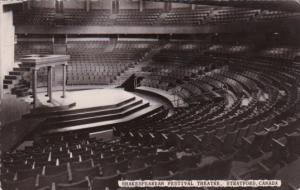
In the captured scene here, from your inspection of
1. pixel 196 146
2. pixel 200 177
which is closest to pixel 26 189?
pixel 200 177

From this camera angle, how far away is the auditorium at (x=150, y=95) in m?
4.00

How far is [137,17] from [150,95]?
7715mm

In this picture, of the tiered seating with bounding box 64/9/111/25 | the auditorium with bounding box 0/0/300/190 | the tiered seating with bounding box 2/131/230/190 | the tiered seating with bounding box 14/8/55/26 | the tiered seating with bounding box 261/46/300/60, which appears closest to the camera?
the tiered seating with bounding box 2/131/230/190

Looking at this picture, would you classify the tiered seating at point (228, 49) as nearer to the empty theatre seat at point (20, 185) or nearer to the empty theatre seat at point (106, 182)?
the empty theatre seat at point (106, 182)

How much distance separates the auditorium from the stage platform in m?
0.04

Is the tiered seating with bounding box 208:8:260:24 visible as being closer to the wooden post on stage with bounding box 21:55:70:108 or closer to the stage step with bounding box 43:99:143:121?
the stage step with bounding box 43:99:143:121

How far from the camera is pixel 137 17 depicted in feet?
67.2

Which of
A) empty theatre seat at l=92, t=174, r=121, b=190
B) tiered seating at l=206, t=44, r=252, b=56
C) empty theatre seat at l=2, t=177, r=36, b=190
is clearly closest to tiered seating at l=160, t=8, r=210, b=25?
tiered seating at l=206, t=44, r=252, b=56

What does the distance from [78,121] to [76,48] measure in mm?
10137

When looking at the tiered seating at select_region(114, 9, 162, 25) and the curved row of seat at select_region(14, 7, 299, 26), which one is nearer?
the curved row of seat at select_region(14, 7, 299, 26)

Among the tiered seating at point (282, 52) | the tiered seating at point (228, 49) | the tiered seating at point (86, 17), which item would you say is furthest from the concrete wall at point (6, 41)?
the tiered seating at point (282, 52)

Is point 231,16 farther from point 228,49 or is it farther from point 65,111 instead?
point 65,111

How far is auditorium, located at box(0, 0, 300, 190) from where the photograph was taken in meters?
4.00

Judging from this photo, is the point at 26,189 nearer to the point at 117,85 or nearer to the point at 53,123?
the point at 53,123
